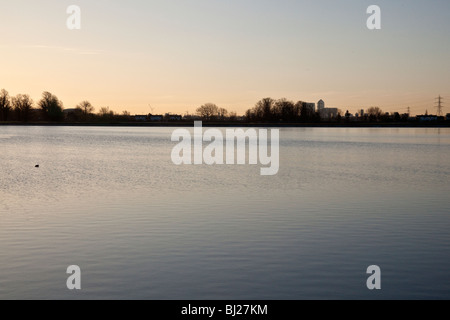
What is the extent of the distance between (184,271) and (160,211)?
30.0ft

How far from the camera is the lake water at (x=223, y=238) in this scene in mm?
11617

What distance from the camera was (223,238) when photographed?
1659 cm

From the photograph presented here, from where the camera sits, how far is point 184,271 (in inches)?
501

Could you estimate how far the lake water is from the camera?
→ 1162 cm

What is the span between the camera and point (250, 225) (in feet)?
61.9

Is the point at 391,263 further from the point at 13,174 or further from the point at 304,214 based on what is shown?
the point at 13,174

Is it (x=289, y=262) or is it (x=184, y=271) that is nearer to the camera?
(x=184, y=271)

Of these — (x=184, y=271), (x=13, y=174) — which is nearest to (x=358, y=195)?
(x=184, y=271)

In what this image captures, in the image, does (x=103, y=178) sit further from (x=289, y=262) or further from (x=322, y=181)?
(x=289, y=262)
